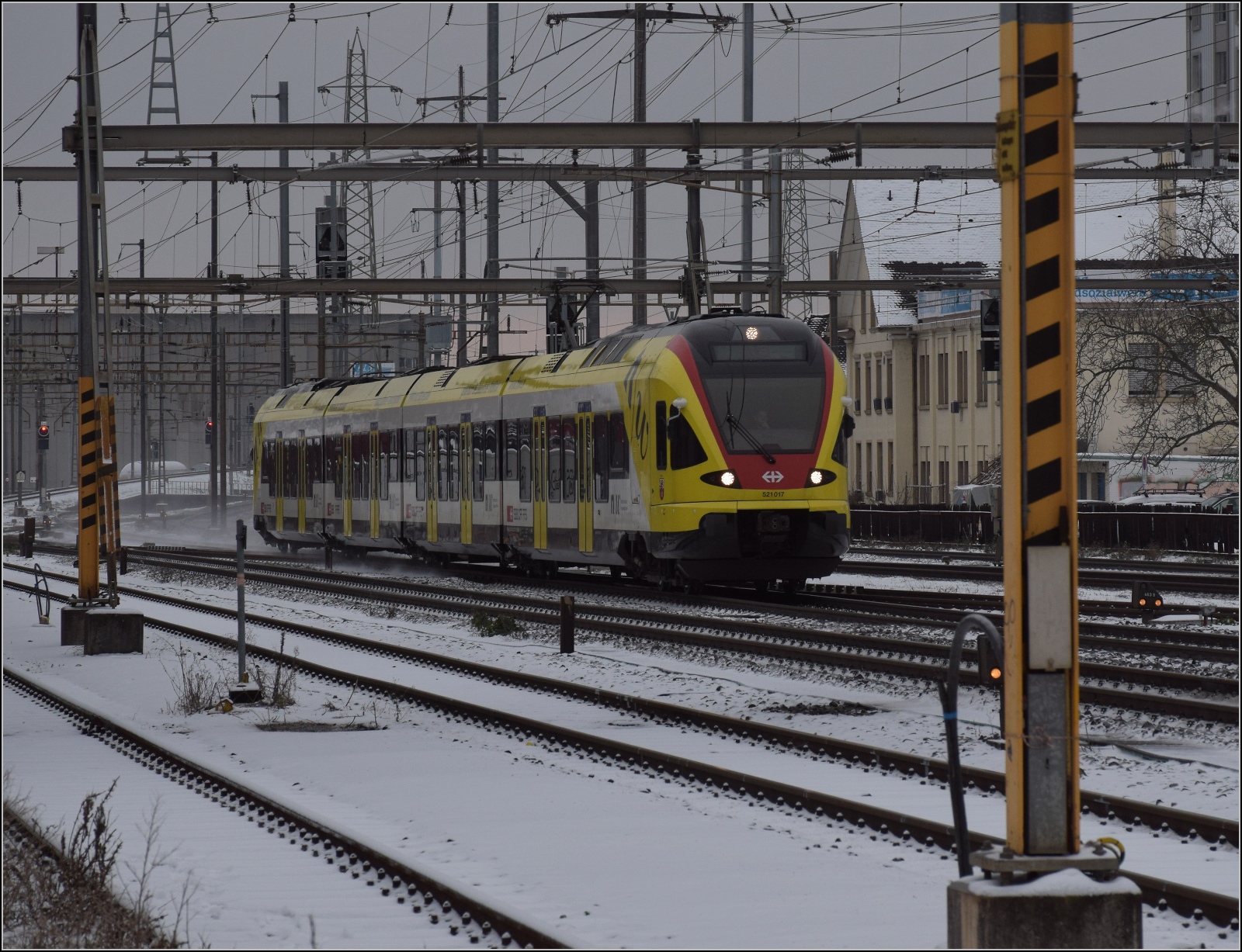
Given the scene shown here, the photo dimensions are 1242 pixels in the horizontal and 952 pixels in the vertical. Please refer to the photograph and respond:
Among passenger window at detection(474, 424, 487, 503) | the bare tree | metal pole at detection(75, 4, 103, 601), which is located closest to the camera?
metal pole at detection(75, 4, 103, 601)

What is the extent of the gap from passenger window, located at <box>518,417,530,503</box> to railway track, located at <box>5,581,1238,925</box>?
404 inches

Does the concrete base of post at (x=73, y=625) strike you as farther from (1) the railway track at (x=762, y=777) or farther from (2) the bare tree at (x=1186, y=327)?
(2) the bare tree at (x=1186, y=327)

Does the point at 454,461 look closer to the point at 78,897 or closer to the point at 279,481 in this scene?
the point at 279,481

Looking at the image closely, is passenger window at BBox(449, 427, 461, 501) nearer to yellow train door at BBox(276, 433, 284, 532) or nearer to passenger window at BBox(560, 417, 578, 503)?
passenger window at BBox(560, 417, 578, 503)

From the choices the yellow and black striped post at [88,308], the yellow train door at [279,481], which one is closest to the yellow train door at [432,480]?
the yellow train door at [279,481]

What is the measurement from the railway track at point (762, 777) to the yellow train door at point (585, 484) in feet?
25.2

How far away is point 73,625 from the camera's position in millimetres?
21172

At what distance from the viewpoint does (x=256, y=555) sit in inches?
1775

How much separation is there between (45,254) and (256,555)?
15.2m

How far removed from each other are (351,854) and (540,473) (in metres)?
19.5

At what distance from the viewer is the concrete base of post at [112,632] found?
65.9 ft

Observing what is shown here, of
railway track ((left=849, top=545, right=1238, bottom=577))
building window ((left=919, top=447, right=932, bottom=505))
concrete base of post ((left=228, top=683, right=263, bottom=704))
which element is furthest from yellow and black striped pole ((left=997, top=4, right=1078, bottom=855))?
building window ((left=919, top=447, right=932, bottom=505))

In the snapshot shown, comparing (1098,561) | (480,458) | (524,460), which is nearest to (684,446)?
(524,460)

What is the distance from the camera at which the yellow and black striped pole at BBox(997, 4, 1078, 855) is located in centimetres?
649
